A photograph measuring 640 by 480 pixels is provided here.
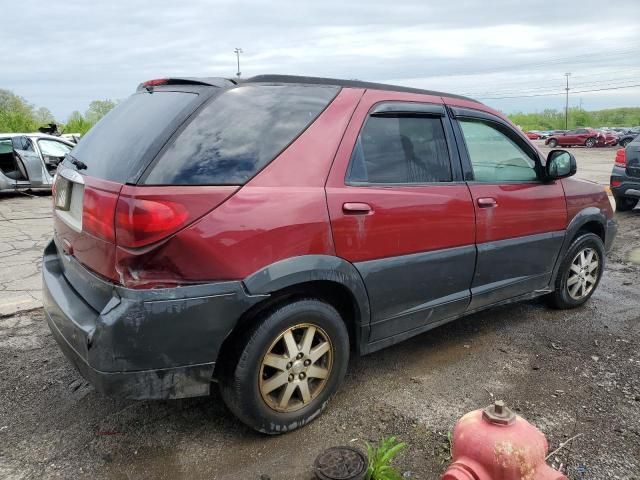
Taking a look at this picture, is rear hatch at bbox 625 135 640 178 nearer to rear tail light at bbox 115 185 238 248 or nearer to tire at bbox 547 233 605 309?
tire at bbox 547 233 605 309

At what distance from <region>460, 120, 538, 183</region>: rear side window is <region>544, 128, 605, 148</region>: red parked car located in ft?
130

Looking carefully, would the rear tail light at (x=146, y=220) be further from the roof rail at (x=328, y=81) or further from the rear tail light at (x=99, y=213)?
the roof rail at (x=328, y=81)

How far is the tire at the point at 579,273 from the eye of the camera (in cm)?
428

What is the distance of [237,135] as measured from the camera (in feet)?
8.09

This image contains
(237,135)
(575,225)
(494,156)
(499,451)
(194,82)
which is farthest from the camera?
(575,225)

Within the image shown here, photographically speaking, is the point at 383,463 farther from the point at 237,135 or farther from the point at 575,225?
the point at 575,225

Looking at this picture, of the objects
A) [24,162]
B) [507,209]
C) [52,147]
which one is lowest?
[507,209]

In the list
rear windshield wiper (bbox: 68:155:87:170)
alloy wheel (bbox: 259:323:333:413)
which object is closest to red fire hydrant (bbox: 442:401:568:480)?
alloy wheel (bbox: 259:323:333:413)

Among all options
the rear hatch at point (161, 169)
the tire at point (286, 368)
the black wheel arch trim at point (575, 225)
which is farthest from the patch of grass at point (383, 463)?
the black wheel arch trim at point (575, 225)

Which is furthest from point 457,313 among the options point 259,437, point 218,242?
point 218,242

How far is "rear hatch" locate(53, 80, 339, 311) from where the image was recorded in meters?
2.22

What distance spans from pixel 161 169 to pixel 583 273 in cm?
364

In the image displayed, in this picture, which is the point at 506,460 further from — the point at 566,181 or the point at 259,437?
the point at 566,181

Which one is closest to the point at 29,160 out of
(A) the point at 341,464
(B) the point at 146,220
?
(B) the point at 146,220
